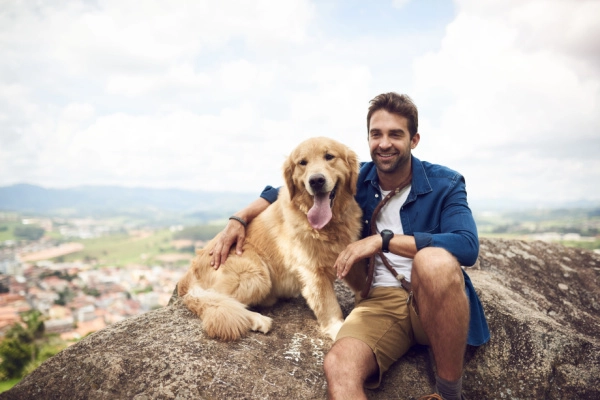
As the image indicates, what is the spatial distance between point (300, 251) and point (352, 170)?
39.8 inches

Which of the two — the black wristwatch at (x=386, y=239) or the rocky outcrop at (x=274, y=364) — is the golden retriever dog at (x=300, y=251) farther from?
the black wristwatch at (x=386, y=239)

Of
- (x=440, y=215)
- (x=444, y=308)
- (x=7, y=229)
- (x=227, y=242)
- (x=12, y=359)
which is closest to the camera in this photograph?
(x=444, y=308)

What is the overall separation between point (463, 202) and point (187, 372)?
2.60 metres

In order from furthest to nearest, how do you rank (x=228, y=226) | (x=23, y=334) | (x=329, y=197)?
(x=23, y=334) → (x=228, y=226) → (x=329, y=197)

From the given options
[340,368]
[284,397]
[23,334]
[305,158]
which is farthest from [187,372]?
[23,334]

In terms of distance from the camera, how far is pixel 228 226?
4.01 meters

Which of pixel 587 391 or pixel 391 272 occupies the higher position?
pixel 391 272

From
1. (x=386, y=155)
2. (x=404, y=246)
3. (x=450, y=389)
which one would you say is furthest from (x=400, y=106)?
(x=450, y=389)

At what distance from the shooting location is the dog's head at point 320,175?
11.1ft

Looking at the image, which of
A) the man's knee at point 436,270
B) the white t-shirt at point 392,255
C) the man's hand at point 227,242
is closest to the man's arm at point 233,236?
the man's hand at point 227,242

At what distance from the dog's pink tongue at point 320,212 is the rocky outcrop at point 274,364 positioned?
105 cm

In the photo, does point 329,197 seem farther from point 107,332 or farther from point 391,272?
point 107,332

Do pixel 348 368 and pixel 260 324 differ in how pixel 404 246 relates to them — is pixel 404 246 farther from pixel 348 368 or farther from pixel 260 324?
Answer: pixel 260 324

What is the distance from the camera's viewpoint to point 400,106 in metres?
3.20
